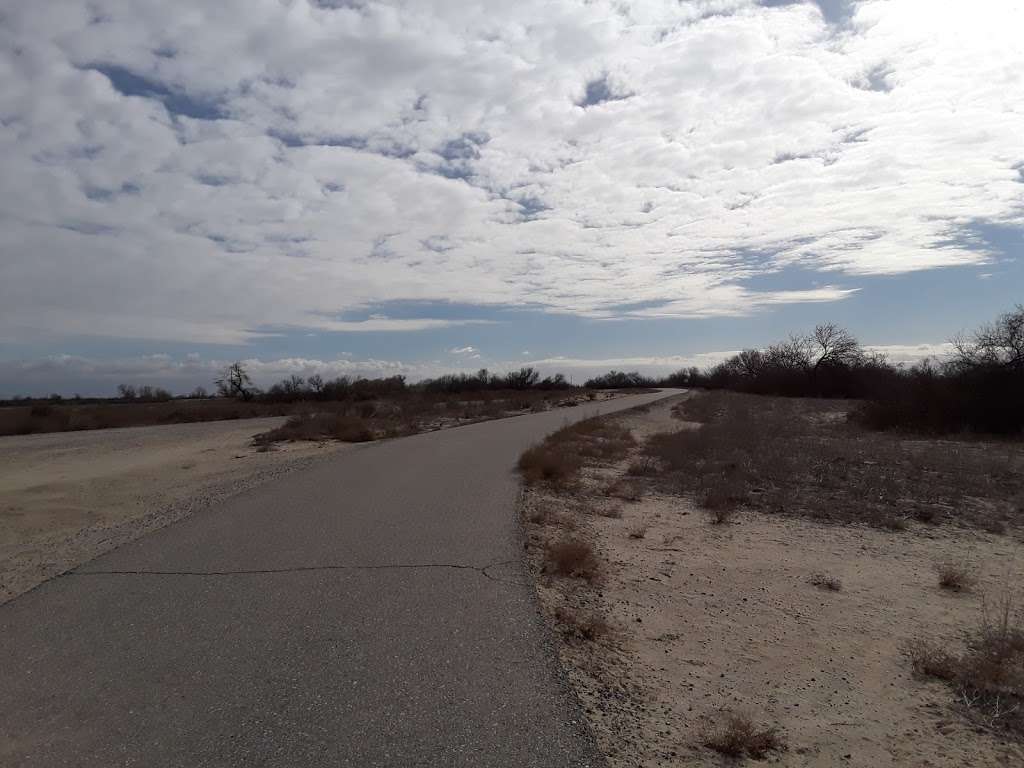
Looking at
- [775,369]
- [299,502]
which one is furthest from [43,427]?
[775,369]

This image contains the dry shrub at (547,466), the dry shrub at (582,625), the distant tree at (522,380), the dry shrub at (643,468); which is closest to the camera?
the dry shrub at (582,625)

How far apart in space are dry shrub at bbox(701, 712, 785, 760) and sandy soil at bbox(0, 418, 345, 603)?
22.1 ft

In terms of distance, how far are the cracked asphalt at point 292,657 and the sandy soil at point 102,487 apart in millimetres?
1173

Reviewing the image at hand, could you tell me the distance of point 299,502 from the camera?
12531 millimetres

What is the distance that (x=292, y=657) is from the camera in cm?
544

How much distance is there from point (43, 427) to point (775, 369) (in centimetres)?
7689

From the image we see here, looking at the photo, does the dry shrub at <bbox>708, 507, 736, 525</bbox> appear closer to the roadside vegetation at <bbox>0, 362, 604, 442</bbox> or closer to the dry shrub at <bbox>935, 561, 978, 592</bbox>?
the dry shrub at <bbox>935, 561, 978, 592</bbox>

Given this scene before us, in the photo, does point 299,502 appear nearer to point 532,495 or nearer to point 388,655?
point 532,495

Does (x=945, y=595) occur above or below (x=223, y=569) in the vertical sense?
below

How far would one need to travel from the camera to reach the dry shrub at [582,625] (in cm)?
626

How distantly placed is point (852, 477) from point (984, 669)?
464 inches

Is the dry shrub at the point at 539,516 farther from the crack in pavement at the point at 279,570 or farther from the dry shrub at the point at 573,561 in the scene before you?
the crack in pavement at the point at 279,570

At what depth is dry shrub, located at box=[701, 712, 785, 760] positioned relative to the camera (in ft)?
14.4

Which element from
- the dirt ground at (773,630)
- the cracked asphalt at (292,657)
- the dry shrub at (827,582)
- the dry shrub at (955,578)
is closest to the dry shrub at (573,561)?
the dirt ground at (773,630)
